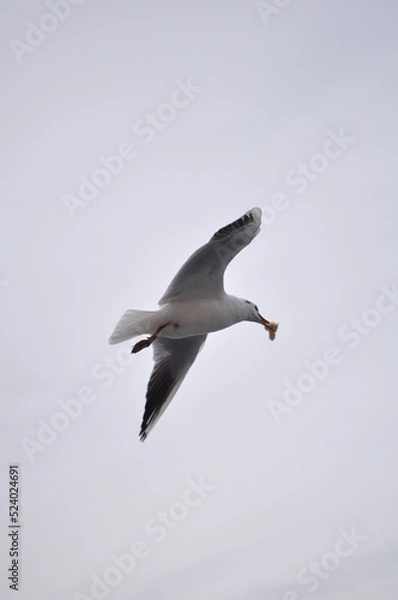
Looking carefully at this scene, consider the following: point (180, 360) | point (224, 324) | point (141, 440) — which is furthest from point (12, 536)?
point (224, 324)

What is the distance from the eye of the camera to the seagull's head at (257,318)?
354 inches

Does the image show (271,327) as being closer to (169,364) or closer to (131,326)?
(169,364)

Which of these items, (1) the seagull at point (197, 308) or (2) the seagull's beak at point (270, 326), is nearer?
(1) the seagull at point (197, 308)

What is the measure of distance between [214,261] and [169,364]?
1492 millimetres

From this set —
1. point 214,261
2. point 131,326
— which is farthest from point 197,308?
point 131,326

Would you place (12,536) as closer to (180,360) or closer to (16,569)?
(16,569)

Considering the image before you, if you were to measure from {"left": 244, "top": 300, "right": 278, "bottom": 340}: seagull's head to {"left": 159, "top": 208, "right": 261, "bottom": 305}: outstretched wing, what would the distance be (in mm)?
434

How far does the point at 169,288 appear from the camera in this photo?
862 centimetres

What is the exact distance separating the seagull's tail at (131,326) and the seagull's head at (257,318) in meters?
1.07

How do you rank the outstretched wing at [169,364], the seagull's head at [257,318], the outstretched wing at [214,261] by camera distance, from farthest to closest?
the outstretched wing at [169,364]
the seagull's head at [257,318]
the outstretched wing at [214,261]

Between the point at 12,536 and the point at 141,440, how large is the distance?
163 cm

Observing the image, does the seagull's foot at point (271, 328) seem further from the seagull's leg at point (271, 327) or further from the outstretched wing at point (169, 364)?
the outstretched wing at point (169, 364)

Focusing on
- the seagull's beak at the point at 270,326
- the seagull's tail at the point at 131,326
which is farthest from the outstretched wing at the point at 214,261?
the seagull's beak at the point at 270,326

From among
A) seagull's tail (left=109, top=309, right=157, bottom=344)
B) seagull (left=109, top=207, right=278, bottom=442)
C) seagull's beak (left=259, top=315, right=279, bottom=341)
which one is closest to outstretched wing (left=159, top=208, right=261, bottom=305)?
seagull (left=109, top=207, right=278, bottom=442)
